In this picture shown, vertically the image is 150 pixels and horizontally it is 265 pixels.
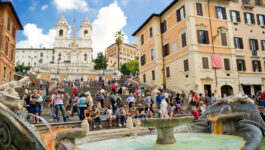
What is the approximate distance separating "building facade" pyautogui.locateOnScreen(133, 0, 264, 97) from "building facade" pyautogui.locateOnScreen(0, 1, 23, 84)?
21443mm

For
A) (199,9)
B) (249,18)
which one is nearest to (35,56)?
(199,9)

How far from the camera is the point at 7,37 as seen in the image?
27.0 m

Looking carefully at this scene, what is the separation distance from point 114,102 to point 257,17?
84.8 feet

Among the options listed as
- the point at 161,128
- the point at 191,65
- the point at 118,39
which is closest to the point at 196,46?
the point at 191,65

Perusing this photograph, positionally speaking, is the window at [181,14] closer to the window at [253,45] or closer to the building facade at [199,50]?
the building facade at [199,50]

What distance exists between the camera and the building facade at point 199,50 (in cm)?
2220

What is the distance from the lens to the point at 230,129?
6461 millimetres

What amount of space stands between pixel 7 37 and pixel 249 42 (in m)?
34.4

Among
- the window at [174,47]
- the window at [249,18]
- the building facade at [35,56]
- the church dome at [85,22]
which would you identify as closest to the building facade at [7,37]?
the window at [174,47]

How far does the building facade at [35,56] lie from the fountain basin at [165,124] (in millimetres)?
102631

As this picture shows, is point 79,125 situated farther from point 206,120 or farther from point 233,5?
point 233,5

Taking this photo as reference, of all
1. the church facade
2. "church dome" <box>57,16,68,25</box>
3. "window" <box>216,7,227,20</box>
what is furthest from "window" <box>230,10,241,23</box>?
"church dome" <box>57,16,68,25</box>

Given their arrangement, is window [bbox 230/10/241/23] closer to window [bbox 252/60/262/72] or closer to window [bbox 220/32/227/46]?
window [bbox 220/32/227/46]

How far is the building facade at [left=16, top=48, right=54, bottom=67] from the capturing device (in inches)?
3870
